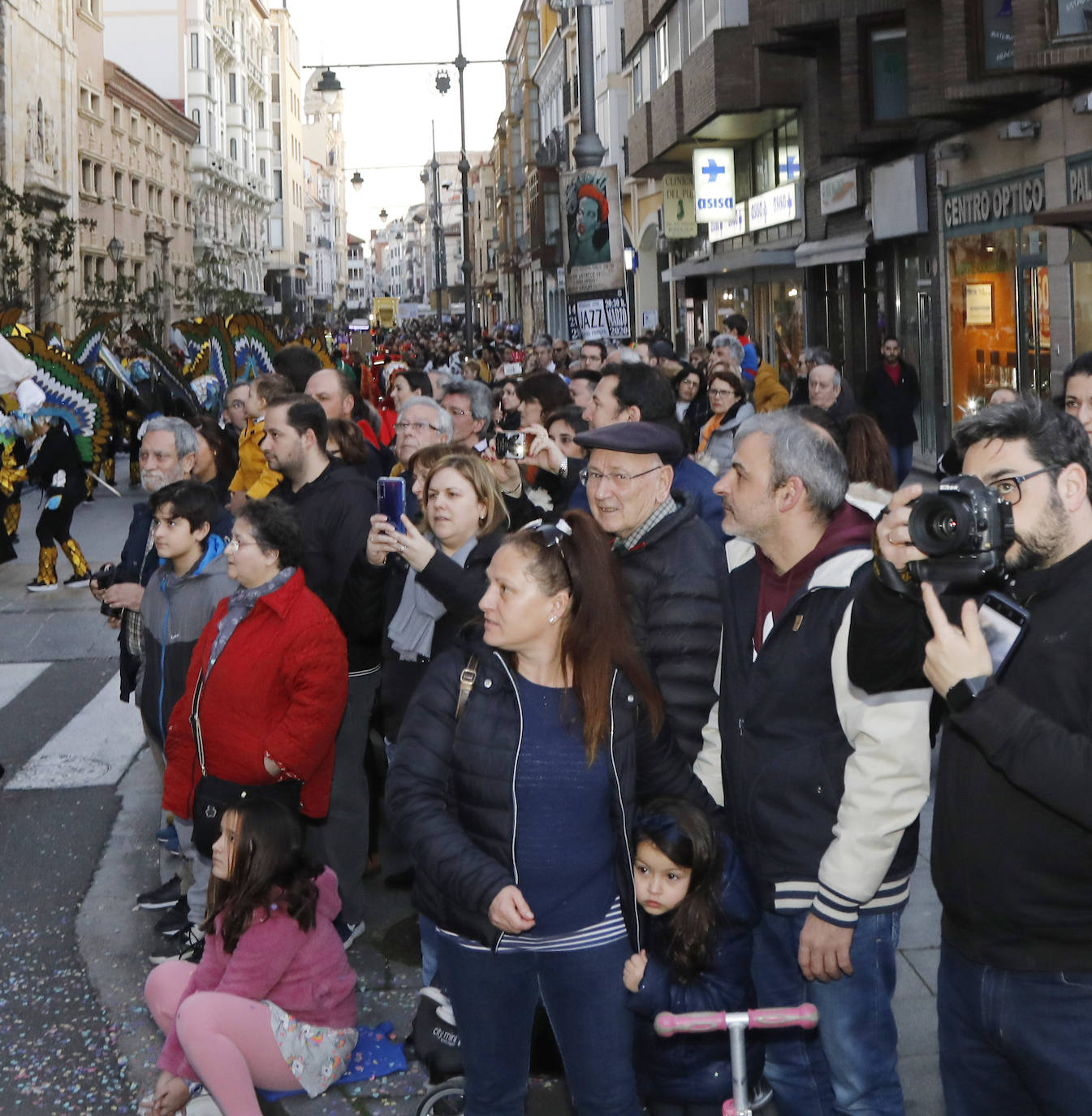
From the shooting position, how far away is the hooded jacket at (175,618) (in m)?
5.60

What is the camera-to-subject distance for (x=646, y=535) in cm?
412

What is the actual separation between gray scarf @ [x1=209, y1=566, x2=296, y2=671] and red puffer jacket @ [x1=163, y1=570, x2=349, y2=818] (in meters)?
0.02

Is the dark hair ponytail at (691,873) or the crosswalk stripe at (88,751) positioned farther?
the crosswalk stripe at (88,751)

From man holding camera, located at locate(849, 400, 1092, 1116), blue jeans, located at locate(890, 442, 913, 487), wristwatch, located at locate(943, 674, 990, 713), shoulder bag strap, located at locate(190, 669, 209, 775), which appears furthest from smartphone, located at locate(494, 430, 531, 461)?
blue jeans, located at locate(890, 442, 913, 487)

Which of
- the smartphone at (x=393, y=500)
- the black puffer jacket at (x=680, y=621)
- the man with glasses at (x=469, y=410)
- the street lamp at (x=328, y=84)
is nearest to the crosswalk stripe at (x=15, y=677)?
the man with glasses at (x=469, y=410)

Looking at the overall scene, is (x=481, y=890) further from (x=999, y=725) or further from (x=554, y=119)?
(x=554, y=119)

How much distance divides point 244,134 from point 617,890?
90.4 m

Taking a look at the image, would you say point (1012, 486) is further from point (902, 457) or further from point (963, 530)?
point (902, 457)

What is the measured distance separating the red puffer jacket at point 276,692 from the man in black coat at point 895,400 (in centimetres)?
1060

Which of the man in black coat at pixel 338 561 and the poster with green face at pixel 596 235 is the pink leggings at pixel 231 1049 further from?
the poster with green face at pixel 596 235

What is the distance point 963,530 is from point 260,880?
2742 millimetres

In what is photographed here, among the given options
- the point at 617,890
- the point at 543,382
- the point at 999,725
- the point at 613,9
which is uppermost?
the point at 613,9

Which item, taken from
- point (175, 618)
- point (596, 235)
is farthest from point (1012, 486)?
point (596, 235)

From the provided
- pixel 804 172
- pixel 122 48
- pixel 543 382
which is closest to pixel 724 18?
pixel 804 172
